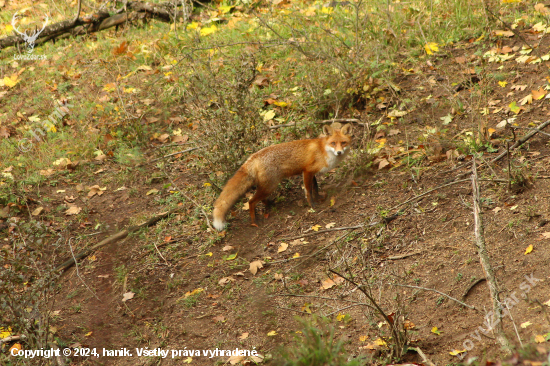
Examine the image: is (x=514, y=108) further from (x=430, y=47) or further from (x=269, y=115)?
(x=269, y=115)

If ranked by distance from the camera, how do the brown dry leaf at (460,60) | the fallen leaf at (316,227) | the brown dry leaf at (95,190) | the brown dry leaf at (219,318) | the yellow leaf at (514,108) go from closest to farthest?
the brown dry leaf at (219,318) → the fallen leaf at (316,227) → the yellow leaf at (514,108) → the brown dry leaf at (95,190) → the brown dry leaf at (460,60)

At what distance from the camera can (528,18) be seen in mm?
7828

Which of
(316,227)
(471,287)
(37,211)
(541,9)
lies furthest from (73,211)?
(541,9)

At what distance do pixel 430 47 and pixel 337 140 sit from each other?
2811 mm

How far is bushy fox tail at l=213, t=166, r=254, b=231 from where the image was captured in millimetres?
5812

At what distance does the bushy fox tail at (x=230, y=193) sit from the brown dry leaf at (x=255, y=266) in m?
0.77

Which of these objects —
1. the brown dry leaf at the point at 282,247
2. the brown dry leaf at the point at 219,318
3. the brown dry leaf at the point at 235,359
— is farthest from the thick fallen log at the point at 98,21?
the brown dry leaf at the point at 235,359

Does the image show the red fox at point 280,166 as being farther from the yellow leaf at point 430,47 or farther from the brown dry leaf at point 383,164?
the yellow leaf at point 430,47

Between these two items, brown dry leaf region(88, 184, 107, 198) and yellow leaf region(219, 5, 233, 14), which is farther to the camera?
yellow leaf region(219, 5, 233, 14)

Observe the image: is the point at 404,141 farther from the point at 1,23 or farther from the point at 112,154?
the point at 1,23

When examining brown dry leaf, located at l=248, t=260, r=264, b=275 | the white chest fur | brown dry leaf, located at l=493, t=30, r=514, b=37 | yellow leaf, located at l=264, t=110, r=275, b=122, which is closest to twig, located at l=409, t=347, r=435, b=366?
brown dry leaf, located at l=248, t=260, r=264, b=275

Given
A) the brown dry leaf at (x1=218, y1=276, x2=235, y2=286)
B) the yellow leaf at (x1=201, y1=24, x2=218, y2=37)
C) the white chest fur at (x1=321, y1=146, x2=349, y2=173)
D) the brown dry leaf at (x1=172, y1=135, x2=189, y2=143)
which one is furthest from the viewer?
the yellow leaf at (x1=201, y1=24, x2=218, y2=37)

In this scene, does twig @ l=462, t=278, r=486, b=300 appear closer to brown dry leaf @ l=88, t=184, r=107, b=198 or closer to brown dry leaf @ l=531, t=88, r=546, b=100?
brown dry leaf @ l=531, t=88, r=546, b=100

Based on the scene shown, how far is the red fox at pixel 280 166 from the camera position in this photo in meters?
5.89
